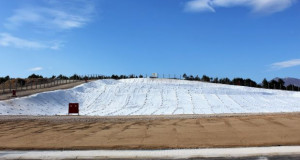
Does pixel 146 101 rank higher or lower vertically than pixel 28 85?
lower

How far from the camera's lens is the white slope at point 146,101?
29875 millimetres

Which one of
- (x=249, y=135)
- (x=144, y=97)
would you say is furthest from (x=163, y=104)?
(x=249, y=135)

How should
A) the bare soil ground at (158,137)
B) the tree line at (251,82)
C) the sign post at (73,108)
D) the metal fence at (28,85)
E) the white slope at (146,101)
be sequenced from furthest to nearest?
the tree line at (251,82) < the metal fence at (28,85) < the white slope at (146,101) < the sign post at (73,108) < the bare soil ground at (158,137)

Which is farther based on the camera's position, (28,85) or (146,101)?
(28,85)

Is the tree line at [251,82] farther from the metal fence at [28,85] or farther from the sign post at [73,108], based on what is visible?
the sign post at [73,108]

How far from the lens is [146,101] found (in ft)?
124

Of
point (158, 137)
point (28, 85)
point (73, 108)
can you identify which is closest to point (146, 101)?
point (73, 108)

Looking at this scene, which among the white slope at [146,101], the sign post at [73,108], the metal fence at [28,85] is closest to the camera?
the sign post at [73,108]

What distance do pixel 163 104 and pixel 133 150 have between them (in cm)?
2596

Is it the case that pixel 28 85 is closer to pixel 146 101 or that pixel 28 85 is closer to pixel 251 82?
pixel 146 101

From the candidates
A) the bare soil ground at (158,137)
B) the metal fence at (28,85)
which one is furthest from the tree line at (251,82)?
the bare soil ground at (158,137)

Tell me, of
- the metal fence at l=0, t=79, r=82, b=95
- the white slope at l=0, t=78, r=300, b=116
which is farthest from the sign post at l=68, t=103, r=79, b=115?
the metal fence at l=0, t=79, r=82, b=95

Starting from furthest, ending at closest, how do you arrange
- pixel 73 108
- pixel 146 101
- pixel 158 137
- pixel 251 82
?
pixel 251 82
pixel 146 101
pixel 73 108
pixel 158 137

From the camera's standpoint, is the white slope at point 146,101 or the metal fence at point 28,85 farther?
the metal fence at point 28,85
